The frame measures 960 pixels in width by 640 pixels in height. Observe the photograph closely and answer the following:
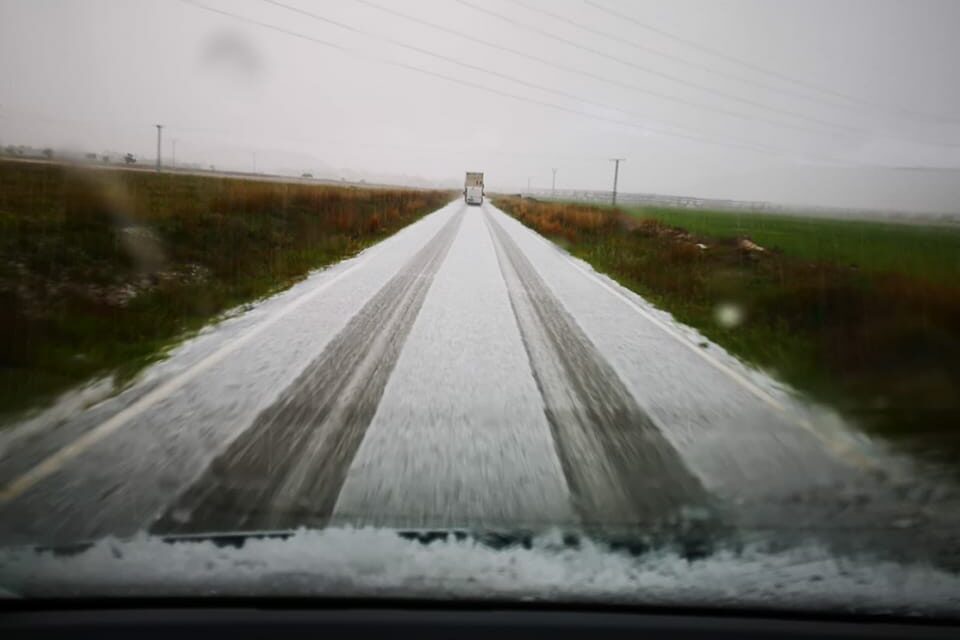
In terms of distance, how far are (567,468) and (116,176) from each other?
38.0 feet

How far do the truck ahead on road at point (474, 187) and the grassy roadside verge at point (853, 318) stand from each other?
56.0 metres

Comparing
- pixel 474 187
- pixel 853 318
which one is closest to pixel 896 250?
pixel 853 318

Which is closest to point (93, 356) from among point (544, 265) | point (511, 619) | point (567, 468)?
point (567, 468)

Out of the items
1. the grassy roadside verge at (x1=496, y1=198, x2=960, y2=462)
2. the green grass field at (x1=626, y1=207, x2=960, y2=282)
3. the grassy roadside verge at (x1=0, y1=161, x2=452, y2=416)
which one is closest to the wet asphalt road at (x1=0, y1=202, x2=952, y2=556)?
the grassy roadside verge at (x1=496, y1=198, x2=960, y2=462)

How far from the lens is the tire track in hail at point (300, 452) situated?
294cm

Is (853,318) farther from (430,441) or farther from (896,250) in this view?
(430,441)

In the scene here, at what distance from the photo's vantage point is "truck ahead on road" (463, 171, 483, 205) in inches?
2761

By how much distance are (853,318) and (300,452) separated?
7.87 m

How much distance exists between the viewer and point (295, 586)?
2158mm

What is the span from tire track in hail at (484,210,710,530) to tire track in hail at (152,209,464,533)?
4.59 ft

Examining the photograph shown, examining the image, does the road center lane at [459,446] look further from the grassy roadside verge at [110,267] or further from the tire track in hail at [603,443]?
the grassy roadside verge at [110,267]

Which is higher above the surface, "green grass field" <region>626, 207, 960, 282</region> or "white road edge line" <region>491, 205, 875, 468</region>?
"green grass field" <region>626, 207, 960, 282</region>

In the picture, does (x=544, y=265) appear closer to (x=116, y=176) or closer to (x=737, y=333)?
(x=737, y=333)

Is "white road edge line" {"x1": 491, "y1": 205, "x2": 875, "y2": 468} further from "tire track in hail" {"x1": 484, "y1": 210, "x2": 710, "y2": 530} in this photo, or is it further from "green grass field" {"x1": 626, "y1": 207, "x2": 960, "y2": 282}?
"green grass field" {"x1": 626, "y1": 207, "x2": 960, "y2": 282}
